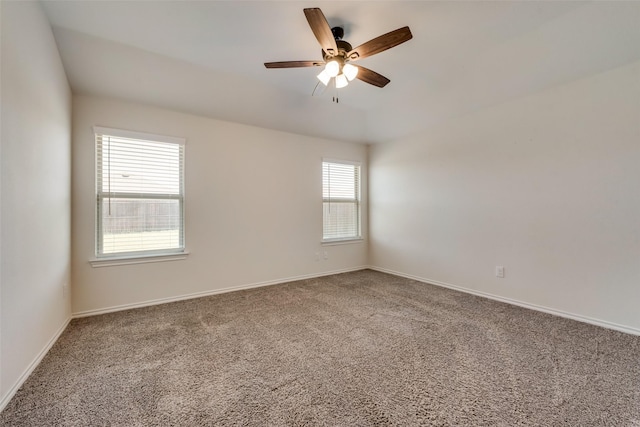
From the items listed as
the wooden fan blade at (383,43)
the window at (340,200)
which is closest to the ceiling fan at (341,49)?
the wooden fan blade at (383,43)

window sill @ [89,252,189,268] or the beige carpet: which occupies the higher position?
window sill @ [89,252,189,268]

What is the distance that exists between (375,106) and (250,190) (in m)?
2.24

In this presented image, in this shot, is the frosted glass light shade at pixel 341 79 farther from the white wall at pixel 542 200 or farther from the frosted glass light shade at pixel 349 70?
the white wall at pixel 542 200

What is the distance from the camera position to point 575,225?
279cm

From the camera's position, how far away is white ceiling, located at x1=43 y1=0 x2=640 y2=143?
6.93ft

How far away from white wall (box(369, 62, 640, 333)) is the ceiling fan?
196cm

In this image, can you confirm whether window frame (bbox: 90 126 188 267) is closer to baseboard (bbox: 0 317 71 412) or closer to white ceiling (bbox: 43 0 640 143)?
white ceiling (bbox: 43 0 640 143)

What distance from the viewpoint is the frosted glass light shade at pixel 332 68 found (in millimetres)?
2172

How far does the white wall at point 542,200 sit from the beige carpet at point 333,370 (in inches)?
17.3

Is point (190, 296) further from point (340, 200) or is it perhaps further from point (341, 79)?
point (341, 79)

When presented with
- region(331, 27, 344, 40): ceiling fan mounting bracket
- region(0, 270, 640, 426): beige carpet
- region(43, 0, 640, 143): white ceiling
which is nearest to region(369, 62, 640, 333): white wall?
region(43, 0, 640, 143): white ceiling

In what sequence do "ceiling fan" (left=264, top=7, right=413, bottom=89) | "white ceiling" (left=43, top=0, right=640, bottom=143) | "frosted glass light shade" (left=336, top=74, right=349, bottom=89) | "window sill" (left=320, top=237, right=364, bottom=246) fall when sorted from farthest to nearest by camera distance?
"window sill" (left=320, top=237, right=364, bottom=246) < "frosted glass light shade" (left=336, top=74, right=349, bottom=89) < "white ceiling" (left=43, top=0, right=640, bottom=143) < "ceiling fan" (left=264, top=7, right=413, bottom=89)

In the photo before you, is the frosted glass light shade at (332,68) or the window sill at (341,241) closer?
the frosted glass light shade at (332,68)

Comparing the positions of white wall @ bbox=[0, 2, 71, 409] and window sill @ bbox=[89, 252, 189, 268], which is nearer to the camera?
white wall @ bbox=[0, 2, 71, 409]
